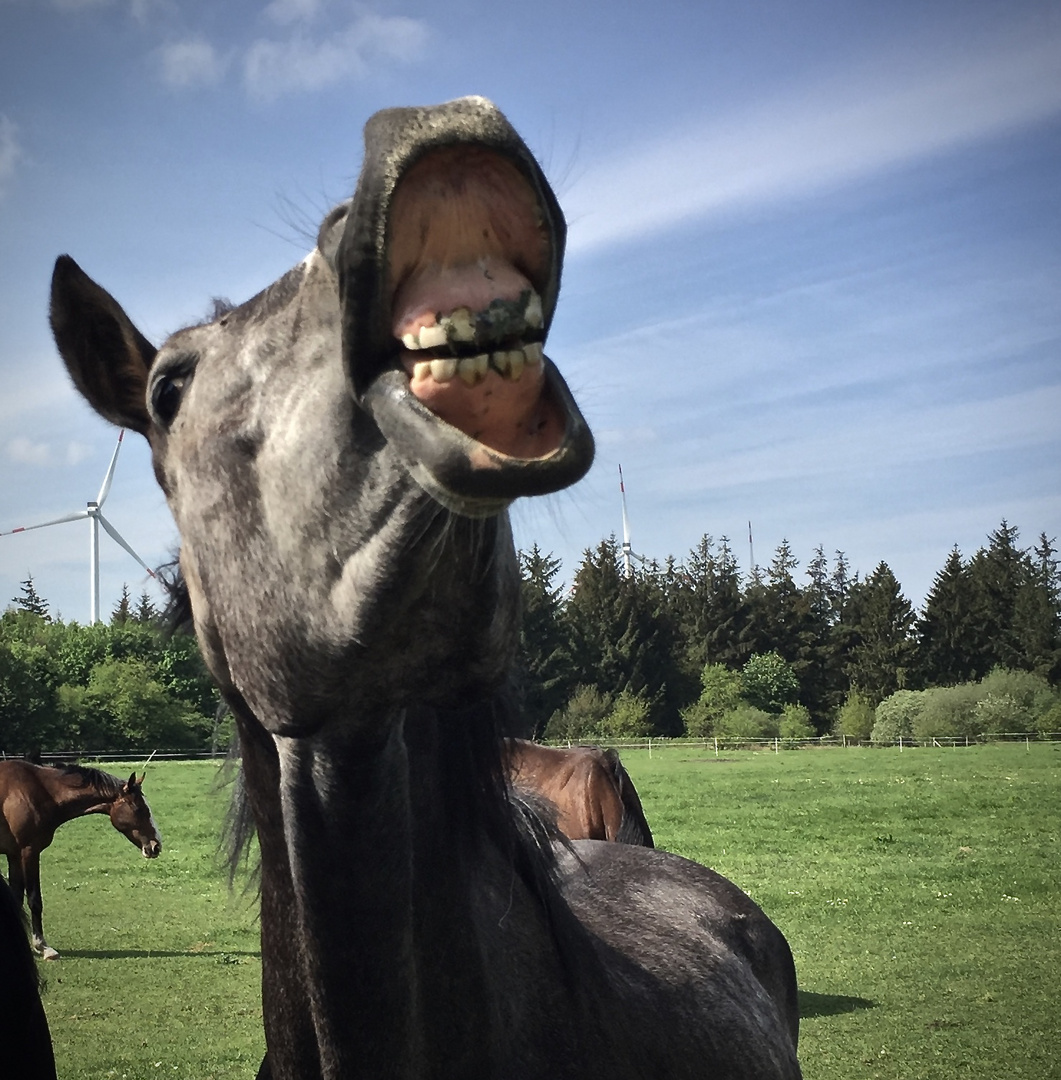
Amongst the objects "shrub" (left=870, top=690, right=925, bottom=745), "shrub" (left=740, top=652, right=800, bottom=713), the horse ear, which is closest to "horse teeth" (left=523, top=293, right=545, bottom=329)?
the horse ear

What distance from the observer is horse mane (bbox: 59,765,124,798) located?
13584mm

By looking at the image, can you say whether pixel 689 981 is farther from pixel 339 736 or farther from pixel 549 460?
pixel 549 460

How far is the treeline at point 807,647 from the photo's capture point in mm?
47469

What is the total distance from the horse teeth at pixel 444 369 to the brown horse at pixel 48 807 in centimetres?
1266

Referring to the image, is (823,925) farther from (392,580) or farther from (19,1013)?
(392,580)

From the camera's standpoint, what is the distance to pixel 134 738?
3975 cm

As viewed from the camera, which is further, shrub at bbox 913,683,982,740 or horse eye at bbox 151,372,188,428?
shrub at bbox 913,683,982,740

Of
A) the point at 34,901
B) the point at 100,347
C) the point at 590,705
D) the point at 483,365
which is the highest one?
the point at 100,347

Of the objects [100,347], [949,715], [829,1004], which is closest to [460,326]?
[100,347]

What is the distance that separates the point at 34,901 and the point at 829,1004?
8442 millimetres

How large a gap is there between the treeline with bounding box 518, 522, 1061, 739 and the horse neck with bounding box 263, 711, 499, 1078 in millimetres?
40621

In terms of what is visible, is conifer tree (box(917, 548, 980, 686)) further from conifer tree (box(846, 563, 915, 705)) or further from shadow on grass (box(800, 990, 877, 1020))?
shadow on grass (box(800, 990, 877, 1020))

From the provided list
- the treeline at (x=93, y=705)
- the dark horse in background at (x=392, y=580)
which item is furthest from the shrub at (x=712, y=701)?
the dark horse in background at (x=392, y=580)

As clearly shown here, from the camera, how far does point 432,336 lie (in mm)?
1293
